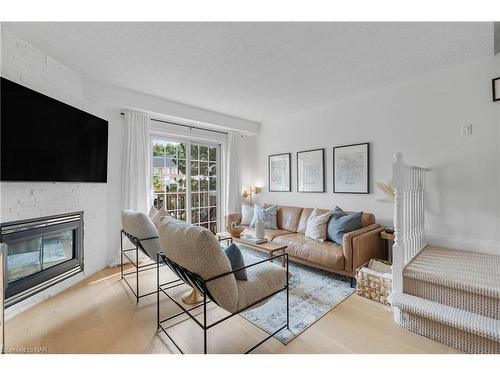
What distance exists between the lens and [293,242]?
3100 mm

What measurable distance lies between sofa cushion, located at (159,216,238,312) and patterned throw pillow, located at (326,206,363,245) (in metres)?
1.87

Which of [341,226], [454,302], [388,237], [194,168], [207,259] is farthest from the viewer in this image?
[194,168]

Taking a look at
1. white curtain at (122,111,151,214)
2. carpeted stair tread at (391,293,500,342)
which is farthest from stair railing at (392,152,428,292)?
white curtain at (122,111,151,214)

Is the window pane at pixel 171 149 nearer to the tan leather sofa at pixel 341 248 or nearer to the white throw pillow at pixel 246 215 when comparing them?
the white throw pillow at pixel 246 215

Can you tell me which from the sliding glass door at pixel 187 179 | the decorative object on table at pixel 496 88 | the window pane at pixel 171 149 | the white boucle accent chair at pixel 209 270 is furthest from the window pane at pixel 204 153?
the decorative object on table at pixel 496 88

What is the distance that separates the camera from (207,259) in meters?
1.38

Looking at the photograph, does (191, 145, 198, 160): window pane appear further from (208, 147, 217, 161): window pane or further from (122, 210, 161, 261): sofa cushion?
(122, 210, 161, 261): sofa cushion

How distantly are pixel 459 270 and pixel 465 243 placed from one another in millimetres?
820

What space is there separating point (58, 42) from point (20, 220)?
1.70m

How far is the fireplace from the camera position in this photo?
209 centimetres

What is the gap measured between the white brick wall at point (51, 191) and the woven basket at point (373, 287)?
3282 millimetres

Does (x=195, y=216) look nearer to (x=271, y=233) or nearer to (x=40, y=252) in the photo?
(x=271, y=233)

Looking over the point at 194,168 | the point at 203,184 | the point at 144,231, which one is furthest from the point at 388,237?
the point at 194,168
